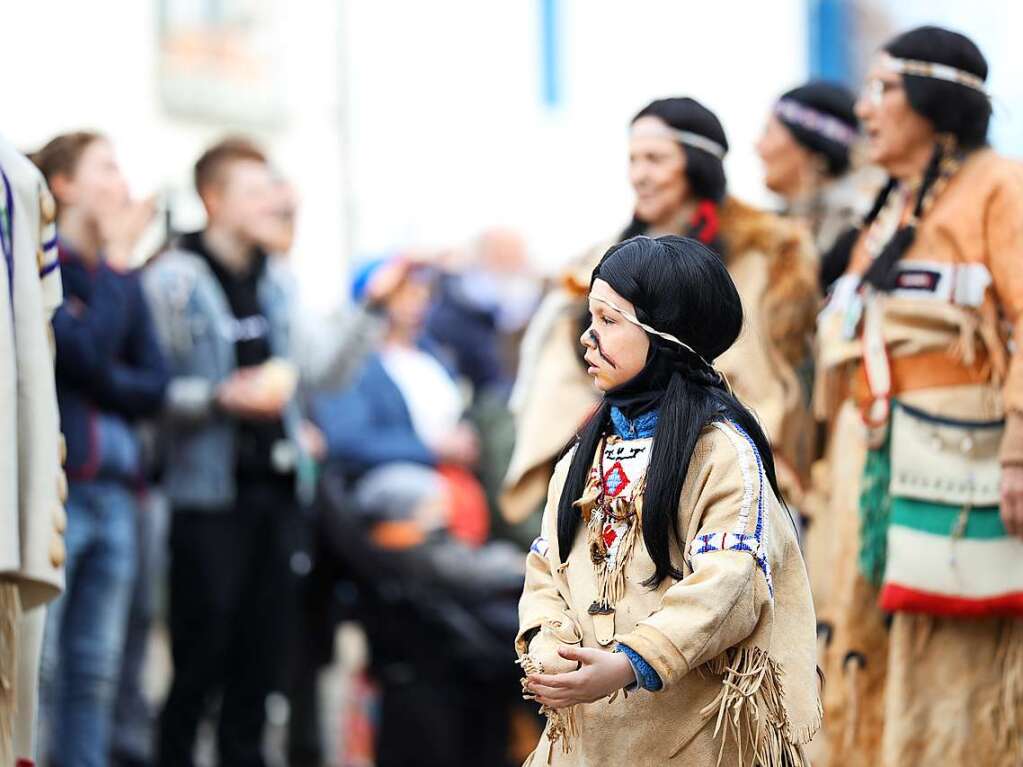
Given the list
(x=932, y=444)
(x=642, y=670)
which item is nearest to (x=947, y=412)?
(x=932, y=444)

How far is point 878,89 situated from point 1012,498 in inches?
45.6

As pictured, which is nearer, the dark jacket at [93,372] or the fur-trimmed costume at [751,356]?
the fur-trimmed costume at [751,356]

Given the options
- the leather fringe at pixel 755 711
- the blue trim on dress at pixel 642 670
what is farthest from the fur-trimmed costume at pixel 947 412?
the blue trim on dress at pixel 642 670

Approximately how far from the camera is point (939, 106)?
4570mm

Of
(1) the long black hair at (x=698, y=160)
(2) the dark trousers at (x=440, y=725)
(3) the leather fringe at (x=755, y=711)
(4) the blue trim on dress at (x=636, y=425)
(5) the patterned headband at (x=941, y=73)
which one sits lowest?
(2) the dark trousers at (x=440, y=725)

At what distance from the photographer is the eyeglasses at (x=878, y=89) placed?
4.63 metres

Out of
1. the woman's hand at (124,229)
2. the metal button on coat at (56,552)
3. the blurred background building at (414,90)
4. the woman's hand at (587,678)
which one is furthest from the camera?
the blurred background building at (414,90)

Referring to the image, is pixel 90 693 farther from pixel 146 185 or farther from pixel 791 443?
pixel 146 185

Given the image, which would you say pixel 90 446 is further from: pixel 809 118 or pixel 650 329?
pixel 650 329

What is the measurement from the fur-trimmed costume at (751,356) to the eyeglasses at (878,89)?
1.46ft

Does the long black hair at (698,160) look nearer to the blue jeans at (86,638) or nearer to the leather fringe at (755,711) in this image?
the leather fringe at (755,711)

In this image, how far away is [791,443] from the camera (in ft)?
16.1

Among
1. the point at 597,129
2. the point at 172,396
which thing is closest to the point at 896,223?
the point at 172,396

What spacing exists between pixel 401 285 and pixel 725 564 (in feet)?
14.5
